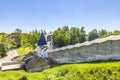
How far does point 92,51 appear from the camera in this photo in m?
26.4

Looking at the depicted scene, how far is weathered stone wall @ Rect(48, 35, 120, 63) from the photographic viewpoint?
2456 centimetres

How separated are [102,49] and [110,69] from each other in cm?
493

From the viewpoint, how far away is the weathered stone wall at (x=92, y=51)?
24.6 m

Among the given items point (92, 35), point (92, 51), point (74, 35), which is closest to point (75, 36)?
point (74, 35)

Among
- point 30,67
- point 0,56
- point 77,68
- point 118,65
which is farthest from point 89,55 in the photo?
point 0,56

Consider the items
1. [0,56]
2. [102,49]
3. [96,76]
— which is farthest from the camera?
[0,56]

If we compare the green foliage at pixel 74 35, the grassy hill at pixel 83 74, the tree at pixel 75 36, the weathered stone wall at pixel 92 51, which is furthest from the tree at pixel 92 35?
the grassy hill at pixel 83 74

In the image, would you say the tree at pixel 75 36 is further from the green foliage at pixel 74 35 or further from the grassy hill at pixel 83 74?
the grassy hill at pixel 83 74

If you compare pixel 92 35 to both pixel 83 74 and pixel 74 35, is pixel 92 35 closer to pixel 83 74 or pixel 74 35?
pixel 74 35

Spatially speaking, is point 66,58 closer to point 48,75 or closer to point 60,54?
point 60,54

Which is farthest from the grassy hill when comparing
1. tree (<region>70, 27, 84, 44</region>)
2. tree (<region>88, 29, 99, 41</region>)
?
tree (<region>88, 29, 99, 41</region>)

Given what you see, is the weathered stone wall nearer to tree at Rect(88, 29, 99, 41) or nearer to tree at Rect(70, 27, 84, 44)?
tree at Rect(70, 27, 84, 44)

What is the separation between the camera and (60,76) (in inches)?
916

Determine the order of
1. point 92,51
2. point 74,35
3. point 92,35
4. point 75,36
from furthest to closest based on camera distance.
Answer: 1. point 92,35
2. point 74,35
3. point 75,36
4. point 92,51
